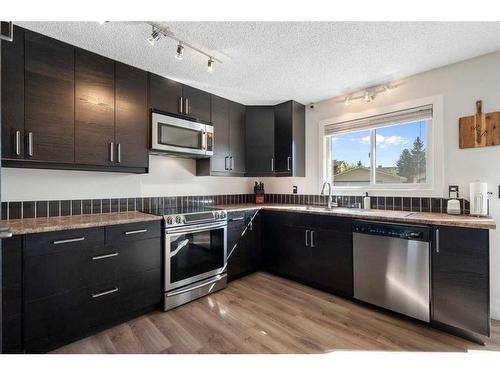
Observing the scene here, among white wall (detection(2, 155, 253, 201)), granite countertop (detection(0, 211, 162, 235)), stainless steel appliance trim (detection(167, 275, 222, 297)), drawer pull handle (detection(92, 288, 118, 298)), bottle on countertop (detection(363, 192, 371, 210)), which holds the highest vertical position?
white wall (detection(2, 155, 253, 201))

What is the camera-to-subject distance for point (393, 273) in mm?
2076

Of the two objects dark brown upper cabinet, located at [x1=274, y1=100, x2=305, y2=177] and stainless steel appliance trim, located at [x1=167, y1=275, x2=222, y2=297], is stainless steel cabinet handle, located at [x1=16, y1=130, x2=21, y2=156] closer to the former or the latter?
stainless steel appliance trim, located at [x1=167, y1=275, x2=222, y2=297]

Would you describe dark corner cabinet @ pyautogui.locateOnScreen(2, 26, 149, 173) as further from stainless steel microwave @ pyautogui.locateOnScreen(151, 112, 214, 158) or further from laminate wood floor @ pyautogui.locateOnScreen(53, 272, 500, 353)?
laminate wood floor @ pyautogui.locateOnScreen(53, 272, 500, 353)

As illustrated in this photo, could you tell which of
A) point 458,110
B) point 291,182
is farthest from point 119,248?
point 458,110

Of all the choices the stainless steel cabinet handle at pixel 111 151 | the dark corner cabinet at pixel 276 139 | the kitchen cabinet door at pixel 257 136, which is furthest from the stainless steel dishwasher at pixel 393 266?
the stainless steel cabinet handle at pixel 111 151

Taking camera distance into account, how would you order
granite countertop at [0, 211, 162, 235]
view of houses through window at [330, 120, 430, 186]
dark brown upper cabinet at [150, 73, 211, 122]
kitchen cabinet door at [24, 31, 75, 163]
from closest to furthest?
granite countertop at [0, 211, 162, 235], kitchen cabinet door at [24, 31, 75, 163], dark brown upper cabinet at [150, 73, 211, 122], view of houses through window at [330, 120, 430, 186]

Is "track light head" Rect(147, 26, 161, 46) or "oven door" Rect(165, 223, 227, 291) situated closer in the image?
"track light head" Rect(147, 26, 161, 46)

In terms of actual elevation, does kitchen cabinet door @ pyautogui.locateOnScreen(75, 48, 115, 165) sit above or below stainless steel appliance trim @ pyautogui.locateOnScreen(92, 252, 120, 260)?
above

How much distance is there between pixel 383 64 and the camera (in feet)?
7.35

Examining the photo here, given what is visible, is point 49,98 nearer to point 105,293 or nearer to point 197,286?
point 105,293

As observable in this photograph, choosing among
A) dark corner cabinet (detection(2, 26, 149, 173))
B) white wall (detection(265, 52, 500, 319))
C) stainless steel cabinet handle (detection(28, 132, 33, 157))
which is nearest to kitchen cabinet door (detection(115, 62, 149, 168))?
dark corner cabinet (detection(2, 26, 149, 173))

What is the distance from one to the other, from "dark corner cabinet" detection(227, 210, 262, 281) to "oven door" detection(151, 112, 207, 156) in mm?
902

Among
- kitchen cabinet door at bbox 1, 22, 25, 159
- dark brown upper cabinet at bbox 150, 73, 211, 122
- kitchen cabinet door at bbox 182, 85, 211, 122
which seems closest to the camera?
kitchen cabinet door at bbox 1, 22, 25, 159

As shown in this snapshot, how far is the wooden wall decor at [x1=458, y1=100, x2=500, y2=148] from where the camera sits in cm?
205
